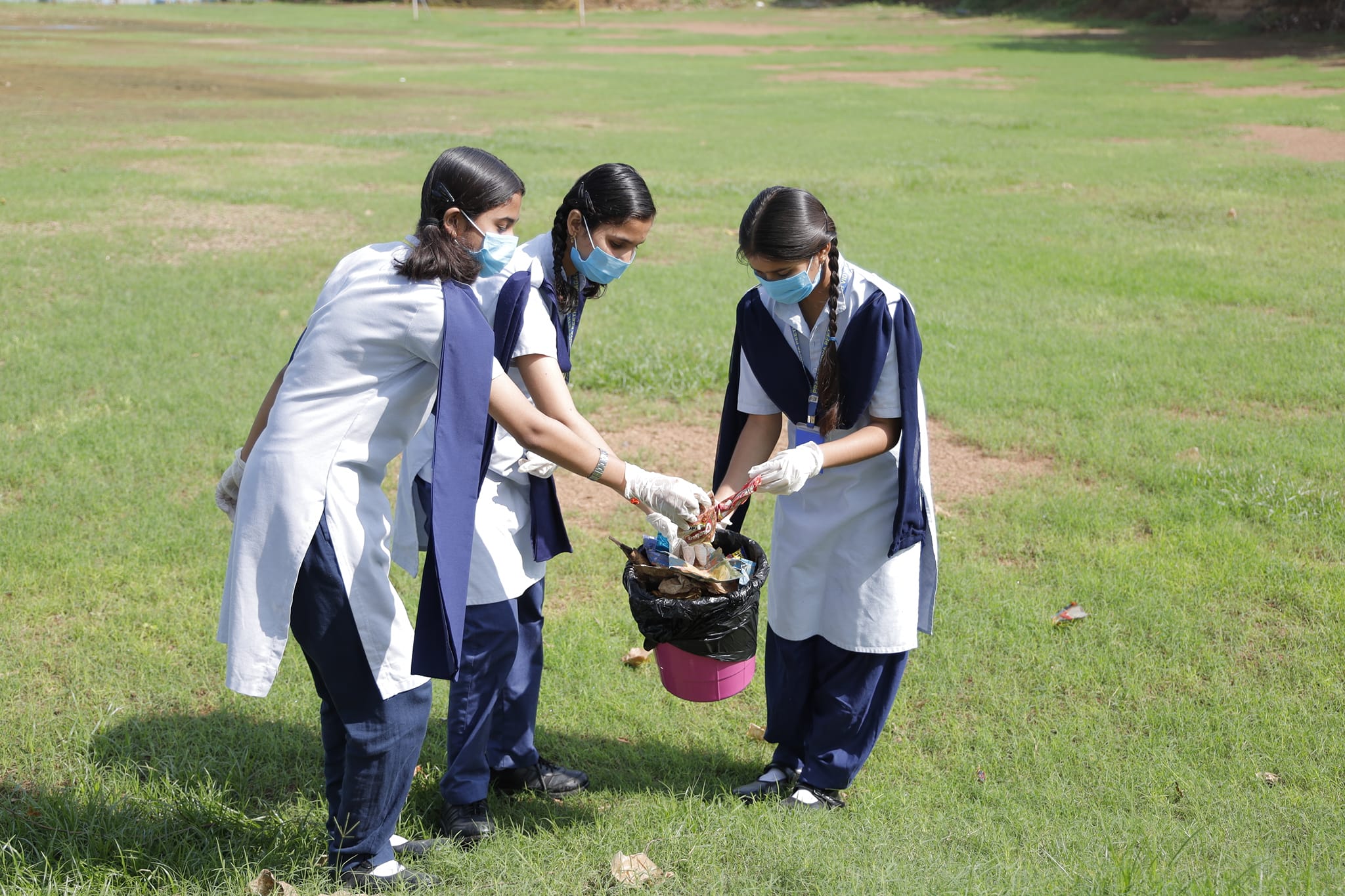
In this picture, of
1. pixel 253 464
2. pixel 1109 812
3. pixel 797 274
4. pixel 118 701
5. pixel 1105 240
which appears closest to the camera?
pixel 253 464

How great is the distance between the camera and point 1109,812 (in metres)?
3.46

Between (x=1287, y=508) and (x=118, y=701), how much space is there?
5.24m

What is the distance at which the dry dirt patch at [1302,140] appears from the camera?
51.4 feet

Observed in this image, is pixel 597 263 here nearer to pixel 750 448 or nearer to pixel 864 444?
pixel 750 448

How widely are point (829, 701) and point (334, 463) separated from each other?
1698 mm

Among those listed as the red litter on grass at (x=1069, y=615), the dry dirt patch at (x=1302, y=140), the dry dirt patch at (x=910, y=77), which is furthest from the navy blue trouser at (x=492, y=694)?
the dry dirt patch at (x=910, y=77)

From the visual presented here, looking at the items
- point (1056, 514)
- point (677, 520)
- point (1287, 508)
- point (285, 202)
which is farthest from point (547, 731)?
point (285, 202)

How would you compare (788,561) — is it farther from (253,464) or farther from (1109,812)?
(253,464)

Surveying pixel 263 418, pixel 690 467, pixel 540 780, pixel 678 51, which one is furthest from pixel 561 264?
pixel 678 51

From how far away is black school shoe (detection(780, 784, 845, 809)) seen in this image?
3488 mm

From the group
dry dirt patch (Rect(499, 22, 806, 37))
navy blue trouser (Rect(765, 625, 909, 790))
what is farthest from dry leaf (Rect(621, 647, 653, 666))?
dry dirt patch (Rect(499, 22, 806, 37))

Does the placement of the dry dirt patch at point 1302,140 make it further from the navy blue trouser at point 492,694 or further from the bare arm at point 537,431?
the bare arm at point 537,431

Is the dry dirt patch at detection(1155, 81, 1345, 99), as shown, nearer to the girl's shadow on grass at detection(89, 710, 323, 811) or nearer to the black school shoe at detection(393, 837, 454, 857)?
the girl's shadow on grass at detection(89, 710, 323, 811)

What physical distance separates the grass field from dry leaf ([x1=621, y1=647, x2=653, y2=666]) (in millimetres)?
62
